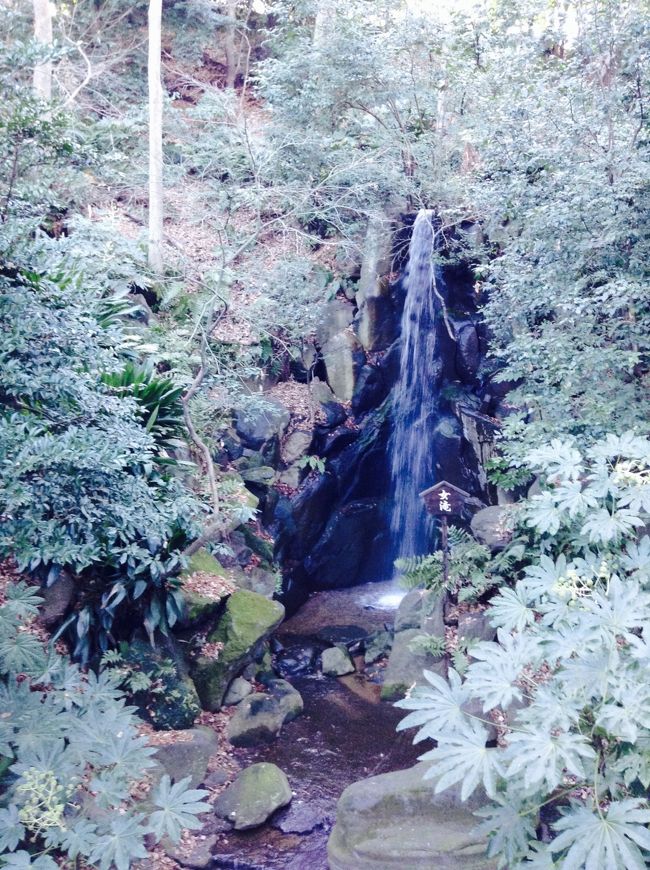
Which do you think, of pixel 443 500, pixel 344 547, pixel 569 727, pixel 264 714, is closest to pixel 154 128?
pixel 344 547

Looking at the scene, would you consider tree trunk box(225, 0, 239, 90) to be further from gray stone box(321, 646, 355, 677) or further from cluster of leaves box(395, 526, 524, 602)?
gray stone box(321, 646, 355, 677)

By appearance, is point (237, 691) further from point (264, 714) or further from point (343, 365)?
point (343, 365)

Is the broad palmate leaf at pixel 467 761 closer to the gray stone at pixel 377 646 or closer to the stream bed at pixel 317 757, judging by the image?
the stream bed at pixel 317 757

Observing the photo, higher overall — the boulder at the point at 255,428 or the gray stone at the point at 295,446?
the boulder at the point at 255,428

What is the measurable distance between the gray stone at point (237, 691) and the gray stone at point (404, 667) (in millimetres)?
1703

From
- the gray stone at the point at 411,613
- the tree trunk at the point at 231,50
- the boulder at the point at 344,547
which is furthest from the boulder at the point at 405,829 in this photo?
the tree trunk at the point at 231,50

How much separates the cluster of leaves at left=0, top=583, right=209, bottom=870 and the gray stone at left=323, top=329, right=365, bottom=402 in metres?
8.59

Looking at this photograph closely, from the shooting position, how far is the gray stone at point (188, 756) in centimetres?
574

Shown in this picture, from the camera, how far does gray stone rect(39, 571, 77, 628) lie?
594cm

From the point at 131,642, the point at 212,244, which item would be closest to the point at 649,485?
the point at 131,642

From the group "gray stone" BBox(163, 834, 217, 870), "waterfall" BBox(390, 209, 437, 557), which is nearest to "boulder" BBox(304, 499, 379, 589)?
"waterfall" BBox(390, 209, 437, 557)

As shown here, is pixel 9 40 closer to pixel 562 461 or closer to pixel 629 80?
pixel 629 80

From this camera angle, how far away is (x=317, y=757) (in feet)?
21.5

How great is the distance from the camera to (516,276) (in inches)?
297
